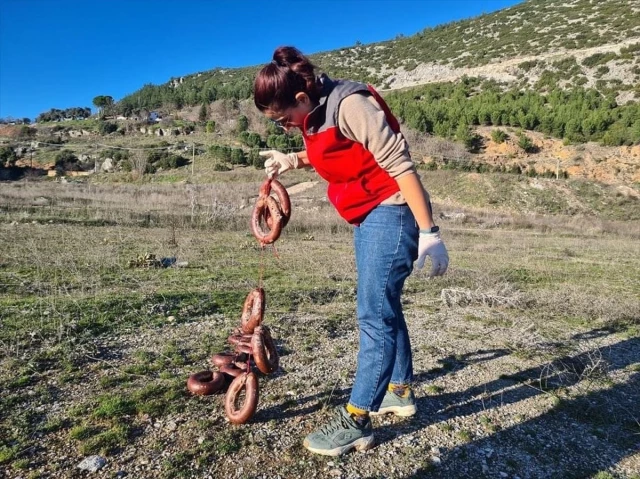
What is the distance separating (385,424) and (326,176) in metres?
1.65

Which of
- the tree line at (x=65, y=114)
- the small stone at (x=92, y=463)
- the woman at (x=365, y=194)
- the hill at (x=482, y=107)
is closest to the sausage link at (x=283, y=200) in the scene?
the woman at (x=365, y=194)

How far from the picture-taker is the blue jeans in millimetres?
2486

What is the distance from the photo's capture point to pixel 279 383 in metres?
3.49

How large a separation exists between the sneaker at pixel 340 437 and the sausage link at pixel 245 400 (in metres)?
0.38

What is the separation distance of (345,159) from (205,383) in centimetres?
186

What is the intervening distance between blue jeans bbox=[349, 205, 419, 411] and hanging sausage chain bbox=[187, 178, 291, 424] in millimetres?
538

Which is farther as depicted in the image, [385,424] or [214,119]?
[214,119]

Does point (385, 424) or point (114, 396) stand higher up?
point (114, 396)

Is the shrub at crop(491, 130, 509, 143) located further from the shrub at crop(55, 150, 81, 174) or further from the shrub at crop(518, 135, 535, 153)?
the shrub at crop(55, 150, 81, 174)

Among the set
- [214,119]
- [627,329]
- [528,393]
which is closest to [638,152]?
[627,329]

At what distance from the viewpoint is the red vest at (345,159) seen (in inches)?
91.7

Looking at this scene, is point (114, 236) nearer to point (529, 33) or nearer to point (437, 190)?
point (437, 190)

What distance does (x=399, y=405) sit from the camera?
3.03m

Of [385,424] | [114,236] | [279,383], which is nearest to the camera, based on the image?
[385,424]
